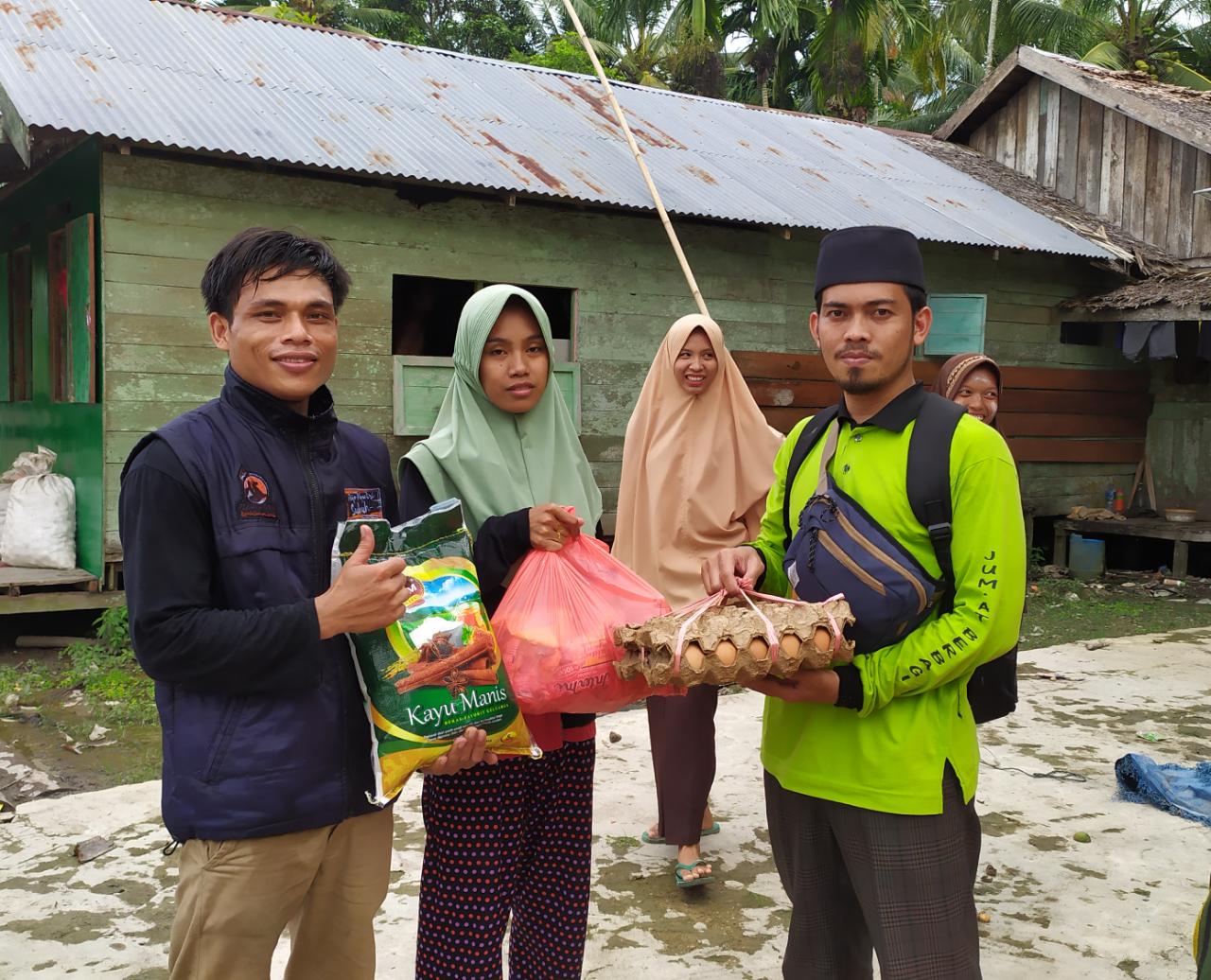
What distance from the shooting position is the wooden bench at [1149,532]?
10156 mm

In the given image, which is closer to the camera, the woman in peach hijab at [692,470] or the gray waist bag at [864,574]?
the gray waist bag at [864,574]

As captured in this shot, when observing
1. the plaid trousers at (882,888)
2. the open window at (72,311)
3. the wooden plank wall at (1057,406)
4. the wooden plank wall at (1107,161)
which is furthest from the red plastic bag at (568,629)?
the wooden plank wall at (1107,161)

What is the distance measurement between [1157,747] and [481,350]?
4219mm

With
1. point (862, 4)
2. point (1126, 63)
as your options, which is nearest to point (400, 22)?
point (862, 4)

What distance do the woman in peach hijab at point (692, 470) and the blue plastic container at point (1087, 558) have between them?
24.9ft

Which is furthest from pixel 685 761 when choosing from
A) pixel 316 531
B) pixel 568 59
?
pixel 568 59

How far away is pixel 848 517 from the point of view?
1.97 meters

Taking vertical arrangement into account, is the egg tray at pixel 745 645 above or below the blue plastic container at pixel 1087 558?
above

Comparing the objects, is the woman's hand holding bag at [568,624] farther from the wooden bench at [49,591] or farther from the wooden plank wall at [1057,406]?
the wooden plank wall at [1057,406]

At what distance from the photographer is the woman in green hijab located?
220 cm

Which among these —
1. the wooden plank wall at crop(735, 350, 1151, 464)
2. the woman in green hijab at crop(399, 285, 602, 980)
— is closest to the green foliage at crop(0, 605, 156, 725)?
the woman in green hijab at crop(399, 285, 602, 980)

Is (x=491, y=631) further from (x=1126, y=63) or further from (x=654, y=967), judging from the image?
(x=1126, y=63)

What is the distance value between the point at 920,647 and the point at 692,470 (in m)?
2.04

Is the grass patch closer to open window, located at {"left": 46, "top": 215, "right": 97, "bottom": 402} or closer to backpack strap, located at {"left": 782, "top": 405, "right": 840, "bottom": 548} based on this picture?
backpack strap, located at {"left": 782, "top": 405, "right": 840, "bottom": 548}
